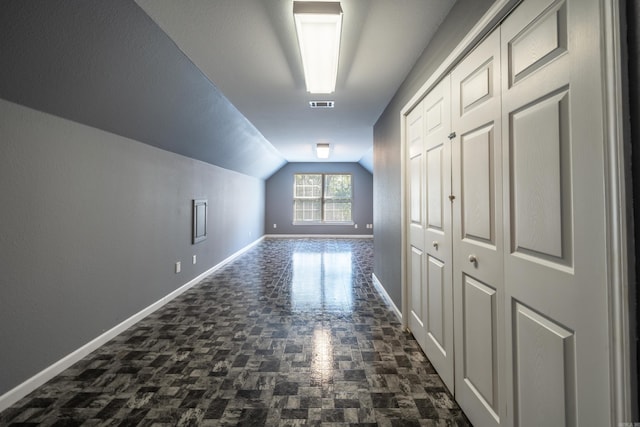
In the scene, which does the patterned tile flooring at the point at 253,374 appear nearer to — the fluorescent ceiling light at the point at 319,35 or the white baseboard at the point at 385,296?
the white baseboard at the point at 385,296

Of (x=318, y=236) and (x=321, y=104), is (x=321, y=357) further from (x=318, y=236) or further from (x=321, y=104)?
(x=318, y=236)

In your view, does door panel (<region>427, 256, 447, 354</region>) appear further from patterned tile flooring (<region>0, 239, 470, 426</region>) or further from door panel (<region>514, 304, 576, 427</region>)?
door panel (<region>514, 304, 576, 427</region>)

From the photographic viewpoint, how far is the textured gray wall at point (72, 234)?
1702 millimetres

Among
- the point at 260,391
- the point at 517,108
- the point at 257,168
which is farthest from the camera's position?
the point at 257,168

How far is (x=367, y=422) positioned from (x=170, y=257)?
298 centimetres

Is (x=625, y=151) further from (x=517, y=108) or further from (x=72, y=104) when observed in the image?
(x=72, y=104)

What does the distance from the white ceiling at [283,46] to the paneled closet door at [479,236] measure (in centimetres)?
56

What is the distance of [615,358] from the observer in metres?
0.74

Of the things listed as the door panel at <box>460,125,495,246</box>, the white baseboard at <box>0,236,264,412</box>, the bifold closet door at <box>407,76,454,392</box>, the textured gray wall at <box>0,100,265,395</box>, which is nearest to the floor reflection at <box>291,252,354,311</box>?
the bifold closet door at <box>407,76,454,392</box>

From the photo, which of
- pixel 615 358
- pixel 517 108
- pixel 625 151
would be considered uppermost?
pixel 517 108

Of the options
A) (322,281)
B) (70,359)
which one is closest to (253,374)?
Answer: (70,359)

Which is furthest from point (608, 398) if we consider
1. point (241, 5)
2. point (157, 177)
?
point (157, 177)

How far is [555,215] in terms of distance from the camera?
0.95 metres

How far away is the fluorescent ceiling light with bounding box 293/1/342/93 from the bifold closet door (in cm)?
76
